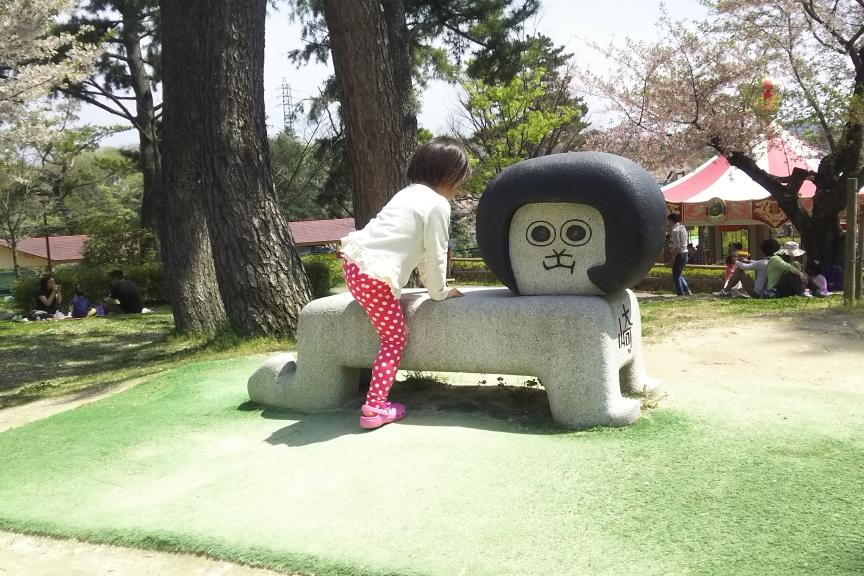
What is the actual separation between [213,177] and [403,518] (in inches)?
233

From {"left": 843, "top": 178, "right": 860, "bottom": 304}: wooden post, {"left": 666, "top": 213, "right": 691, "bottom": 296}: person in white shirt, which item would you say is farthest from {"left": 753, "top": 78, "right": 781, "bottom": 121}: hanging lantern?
{"left": 843, "top": 178, "right": 860, "bottom": 304}: wooden post

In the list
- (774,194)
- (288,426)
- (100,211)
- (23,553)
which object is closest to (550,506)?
(288,426)

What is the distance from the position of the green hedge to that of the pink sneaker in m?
16.1

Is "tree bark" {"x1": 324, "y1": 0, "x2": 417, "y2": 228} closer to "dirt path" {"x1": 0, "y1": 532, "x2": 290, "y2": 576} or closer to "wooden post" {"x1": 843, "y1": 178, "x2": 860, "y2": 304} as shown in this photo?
"dirt path" {"x1": 0, "y1": 532, "x2": 290, "y2": 576}

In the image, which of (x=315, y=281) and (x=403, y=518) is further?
(x=315, y=281)

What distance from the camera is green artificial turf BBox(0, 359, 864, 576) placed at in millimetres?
2512

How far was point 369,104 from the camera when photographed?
7.33 metres

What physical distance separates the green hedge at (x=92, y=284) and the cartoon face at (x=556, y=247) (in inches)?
650

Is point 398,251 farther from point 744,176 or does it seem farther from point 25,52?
point 744,176

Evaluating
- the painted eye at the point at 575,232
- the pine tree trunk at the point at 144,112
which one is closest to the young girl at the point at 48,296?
the pine tree trunk at the point at 144,112

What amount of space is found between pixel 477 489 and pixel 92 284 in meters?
17.8

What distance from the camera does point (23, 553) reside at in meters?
3.07

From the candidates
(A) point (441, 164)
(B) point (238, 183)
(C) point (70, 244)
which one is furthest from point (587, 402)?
(C) point (70, 244)

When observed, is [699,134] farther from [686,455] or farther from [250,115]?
[686,455]
